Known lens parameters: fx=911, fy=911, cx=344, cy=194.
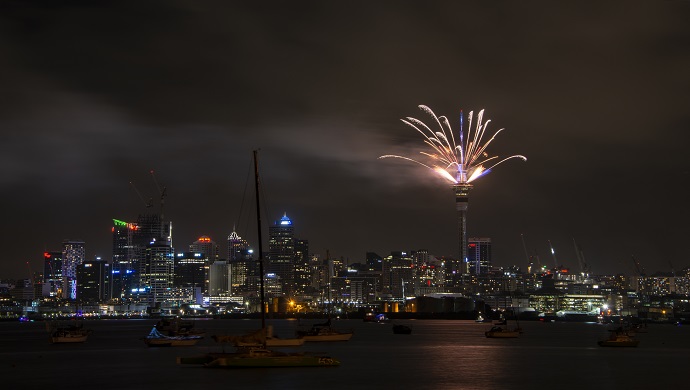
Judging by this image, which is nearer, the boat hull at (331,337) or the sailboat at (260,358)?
the sailboat at (260,358)

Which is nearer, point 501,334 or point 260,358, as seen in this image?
point 260,358

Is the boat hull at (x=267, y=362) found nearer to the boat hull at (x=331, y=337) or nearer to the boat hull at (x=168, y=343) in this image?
the boat hull at (x=168, y=343)

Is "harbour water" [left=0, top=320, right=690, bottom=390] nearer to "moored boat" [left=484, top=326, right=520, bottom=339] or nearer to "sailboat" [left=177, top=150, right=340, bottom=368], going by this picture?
"sailboat" [left=177, top=150, right=340, bottom=368]

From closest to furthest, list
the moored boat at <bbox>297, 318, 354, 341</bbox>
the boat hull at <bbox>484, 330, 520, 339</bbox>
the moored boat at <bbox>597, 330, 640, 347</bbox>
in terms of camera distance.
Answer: the moored boat at <bbox>597, 330, 640, 347</bbox> < the moored boat at <bbox>297, 318, 354, 341</bbox> < the boat hull at <bbox>484, 330, 520, 339</bbox>

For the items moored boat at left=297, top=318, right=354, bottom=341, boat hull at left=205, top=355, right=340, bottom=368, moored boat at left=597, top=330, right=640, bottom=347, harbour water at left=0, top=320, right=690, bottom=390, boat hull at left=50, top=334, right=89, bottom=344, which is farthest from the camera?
boat hull at left=50, top=334, right=89, bottom=344

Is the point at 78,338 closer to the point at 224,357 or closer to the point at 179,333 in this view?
the point at 179,333

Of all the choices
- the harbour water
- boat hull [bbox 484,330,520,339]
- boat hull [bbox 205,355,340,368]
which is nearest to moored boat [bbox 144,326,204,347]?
the harbour water

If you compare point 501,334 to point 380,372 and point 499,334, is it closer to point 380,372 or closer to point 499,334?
point 499,334

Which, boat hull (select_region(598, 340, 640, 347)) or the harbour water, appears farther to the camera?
boat hull (select_region(598, 340, 640, 347))

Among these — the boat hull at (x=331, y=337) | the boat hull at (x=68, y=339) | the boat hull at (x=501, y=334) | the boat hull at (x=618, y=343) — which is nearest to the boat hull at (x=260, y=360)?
the boat hull at (x=331, y=337)

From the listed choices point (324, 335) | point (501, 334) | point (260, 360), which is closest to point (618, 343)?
point (501, 334)

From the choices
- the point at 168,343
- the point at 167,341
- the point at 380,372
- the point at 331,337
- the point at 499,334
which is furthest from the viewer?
the point at 499,334
